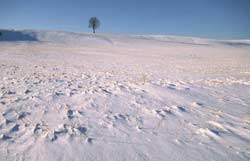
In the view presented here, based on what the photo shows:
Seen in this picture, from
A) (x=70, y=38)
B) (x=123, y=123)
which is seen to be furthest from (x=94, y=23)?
(x=123, y=123)

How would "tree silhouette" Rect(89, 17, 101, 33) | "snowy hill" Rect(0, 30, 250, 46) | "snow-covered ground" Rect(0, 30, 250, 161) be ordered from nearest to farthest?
"snow-covered ground" Rect(0, 30, 250, 161), "snowy hill" Rect(0, 30, 250, 46), "tree silhouette" Rect(89, 17, 101, 33)

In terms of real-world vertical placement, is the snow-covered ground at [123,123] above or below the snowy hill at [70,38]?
below

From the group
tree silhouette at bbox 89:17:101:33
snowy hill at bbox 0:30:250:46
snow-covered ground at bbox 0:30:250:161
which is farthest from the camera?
tree silhouette at bbox 89:17:101:33

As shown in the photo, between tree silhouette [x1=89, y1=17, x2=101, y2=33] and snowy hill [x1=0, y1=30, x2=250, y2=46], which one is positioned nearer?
snowy hill [x1=0, y1=30, x2=250, y2=46]

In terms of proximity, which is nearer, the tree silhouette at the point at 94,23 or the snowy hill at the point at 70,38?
the snowy hill at the point at 70,38

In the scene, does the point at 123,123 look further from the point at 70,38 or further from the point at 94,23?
the point at 94,23

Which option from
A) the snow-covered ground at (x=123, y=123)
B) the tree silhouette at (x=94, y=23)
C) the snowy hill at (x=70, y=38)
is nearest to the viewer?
the snow-covered ground at (x=123, y=123)

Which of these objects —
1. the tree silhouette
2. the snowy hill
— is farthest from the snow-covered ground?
the tree silhouette

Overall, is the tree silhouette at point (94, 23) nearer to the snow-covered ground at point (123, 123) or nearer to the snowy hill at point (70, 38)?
the snowy hill at point (70, 38)

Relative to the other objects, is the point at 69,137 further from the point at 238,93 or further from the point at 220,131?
the point at 238,93

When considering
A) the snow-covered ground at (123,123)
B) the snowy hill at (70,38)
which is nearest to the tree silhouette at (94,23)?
the snowy hill at (70,38)

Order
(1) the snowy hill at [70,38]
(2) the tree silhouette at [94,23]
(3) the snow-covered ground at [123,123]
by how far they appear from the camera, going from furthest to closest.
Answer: (2) the tree silhouette at [94,23], (1) the snowy hill at [70,38], (3) the snow-covered ground at [123,123]

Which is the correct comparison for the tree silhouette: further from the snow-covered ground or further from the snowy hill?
the snow-covered ground

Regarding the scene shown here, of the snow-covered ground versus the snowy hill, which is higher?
the snowy hill
